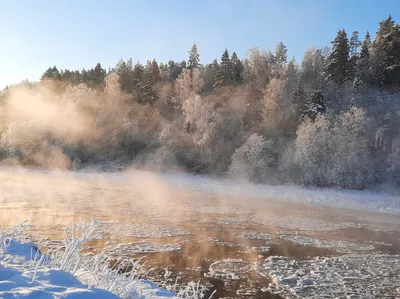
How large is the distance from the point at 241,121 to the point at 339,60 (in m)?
20.1

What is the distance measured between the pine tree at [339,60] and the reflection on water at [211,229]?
36349 mm

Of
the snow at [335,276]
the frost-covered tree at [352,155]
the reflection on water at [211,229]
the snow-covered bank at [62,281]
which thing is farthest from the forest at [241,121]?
the snow-covered bank at [62,281]

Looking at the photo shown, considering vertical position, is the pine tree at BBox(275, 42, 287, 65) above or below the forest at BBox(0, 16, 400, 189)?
above

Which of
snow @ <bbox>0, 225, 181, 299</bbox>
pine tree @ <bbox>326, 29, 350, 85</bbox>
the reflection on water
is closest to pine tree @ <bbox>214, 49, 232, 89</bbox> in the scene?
pine tree @ <bbox>326, 29, 350, 85</bbox>

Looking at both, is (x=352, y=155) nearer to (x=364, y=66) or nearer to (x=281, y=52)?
(x=364, y=66)

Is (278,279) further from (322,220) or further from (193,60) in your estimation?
(193,60)

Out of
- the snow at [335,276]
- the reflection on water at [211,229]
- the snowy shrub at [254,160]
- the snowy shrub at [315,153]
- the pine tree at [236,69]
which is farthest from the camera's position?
the pine tree at [236,69]

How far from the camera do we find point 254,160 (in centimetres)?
3747

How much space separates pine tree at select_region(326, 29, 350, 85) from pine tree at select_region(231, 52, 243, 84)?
15.4 m

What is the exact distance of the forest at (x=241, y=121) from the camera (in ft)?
112

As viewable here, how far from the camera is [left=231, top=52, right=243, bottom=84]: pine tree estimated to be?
61.5 meters

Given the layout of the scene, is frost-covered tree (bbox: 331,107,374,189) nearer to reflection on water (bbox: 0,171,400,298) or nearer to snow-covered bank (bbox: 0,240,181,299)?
reflection on water (bbox: 0,171,400,298)

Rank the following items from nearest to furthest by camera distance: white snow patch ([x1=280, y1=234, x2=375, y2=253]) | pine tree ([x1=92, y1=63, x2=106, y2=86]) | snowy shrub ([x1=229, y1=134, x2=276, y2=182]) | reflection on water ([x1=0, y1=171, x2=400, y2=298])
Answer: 1. reflection on water ([x1=0, y1=171, x2=400, y2=298])
2. white snow patch ([x1=280, y1=234, x2=375, y2=253])
3. snowy shrub ([x1=229, y1=134, x2=276, y2=182])
4. pine tree ([x1=92, y1=63, x2=106, y2=86])

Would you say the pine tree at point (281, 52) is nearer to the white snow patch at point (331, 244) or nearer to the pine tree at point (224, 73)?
the pine tree at point (224, 73)
